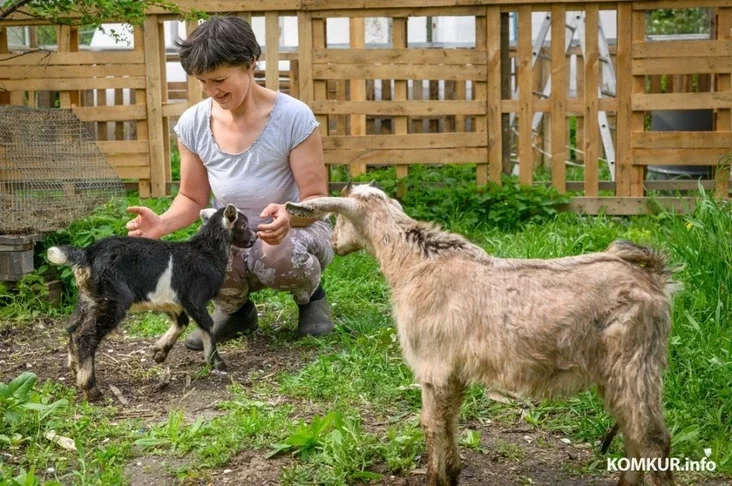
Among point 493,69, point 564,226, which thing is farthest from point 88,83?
point 564,226

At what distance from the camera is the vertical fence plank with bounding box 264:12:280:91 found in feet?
30.3

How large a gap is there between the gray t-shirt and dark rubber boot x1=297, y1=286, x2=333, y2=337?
680 mm

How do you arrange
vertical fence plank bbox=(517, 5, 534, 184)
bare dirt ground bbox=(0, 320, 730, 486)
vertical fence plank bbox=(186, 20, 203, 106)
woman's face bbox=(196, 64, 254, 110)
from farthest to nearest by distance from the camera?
1. vertical fence plank bbox=(186, 20, 203, 106)
2. vertical fence plank bbox=(517, 5, 534, 184)
3. woman's face bbox=(196, 64, 254, 110)
4. bare dirt ground bbox=(0, 320, 730, 486)

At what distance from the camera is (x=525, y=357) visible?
3.61 m

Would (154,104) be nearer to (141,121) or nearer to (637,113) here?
(141,121)

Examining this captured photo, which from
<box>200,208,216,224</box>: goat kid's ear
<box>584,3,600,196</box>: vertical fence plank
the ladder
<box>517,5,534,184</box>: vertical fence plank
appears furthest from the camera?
the ladder

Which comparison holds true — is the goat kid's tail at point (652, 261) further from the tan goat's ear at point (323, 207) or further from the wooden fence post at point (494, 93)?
the wooden fence post at point (494, 93)

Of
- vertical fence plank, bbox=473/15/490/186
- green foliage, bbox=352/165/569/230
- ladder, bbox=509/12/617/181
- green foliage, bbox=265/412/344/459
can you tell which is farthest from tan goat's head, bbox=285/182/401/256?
ladder, bbox=509/12/617/181

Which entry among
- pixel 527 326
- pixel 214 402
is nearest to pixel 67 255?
pixel 214 402

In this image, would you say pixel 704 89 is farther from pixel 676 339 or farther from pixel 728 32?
pixel 676 339

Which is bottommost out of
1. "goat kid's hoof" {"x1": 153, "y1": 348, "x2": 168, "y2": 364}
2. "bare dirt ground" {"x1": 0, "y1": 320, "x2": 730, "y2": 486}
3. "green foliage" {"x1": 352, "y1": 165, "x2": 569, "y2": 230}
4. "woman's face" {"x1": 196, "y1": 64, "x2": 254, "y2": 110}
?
"bare dirt ground" {"x1": 0, "y1": 320, "x2": 730, "y2": 486}

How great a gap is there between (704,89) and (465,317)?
32.2ft

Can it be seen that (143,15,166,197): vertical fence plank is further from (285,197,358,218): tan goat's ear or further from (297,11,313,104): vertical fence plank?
(285,197,358,218): tan goat's ear

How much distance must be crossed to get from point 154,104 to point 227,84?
15.4 feet
